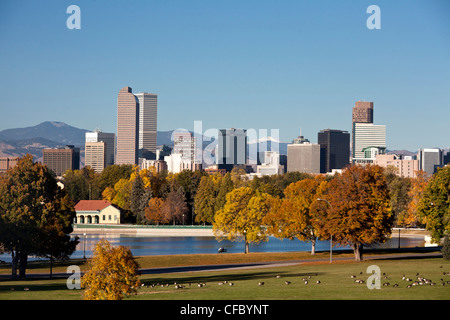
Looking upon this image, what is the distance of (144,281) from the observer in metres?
48.2

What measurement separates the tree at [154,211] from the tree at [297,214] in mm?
66028

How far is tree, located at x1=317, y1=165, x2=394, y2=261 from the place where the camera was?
64.8 meters

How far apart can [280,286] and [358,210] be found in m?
25.9

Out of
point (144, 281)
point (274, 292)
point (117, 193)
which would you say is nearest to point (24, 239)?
point (144, 281)

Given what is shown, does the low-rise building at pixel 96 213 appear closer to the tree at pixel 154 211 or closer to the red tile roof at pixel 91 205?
the red tile roof at pixel 91 205

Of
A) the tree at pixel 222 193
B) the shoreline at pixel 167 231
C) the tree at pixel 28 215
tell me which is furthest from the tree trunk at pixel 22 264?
the tree at pixel 222 193

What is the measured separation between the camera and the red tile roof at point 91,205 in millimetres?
162375

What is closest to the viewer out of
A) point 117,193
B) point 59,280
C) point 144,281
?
point 144,281

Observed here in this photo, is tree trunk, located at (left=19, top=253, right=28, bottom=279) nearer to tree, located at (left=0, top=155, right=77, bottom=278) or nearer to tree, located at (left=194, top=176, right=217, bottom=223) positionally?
tree, located at (left=0, top=155, right=77, bottom=278)

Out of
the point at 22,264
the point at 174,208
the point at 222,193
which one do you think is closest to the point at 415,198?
the point at 222,193

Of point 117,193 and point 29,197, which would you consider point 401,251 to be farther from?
point 117,193

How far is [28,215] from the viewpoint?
55.5 m
